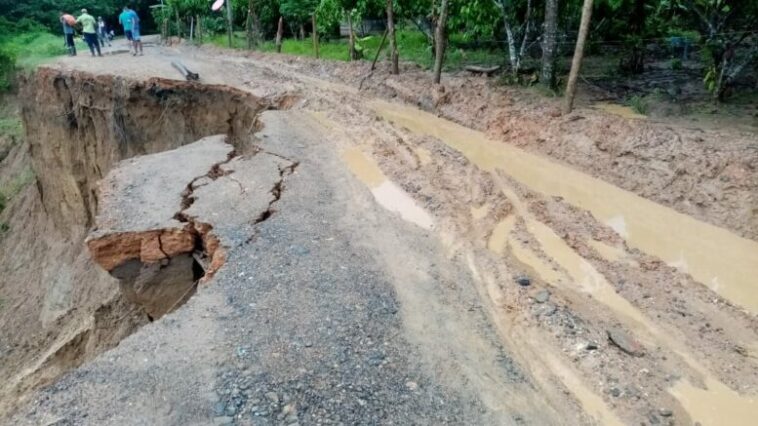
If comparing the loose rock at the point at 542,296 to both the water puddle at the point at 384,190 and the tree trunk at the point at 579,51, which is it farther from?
the tree trunk at the point at 579,51

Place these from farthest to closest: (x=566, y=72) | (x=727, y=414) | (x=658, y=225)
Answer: (x=566, y=72)
(x=658, y=225)
(x=727, y=414)

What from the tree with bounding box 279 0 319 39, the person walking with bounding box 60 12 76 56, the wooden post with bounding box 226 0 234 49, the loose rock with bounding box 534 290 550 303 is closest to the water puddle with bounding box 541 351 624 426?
the loose rock with bounding box 534 290 550 303

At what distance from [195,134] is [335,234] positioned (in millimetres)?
7675

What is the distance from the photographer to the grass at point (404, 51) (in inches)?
588

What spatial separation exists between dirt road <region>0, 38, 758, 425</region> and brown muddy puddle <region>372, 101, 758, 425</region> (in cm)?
3

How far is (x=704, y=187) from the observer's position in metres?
6.75

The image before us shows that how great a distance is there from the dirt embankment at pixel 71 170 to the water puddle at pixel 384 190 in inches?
86.2

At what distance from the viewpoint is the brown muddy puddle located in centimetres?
379

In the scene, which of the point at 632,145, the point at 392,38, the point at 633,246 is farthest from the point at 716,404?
the point at 392,38

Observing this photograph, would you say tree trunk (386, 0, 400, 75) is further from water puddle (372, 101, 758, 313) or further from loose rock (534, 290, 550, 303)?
loose rock (534, 290, 550, 303)

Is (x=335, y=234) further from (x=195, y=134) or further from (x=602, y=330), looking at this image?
(x=195, y=134)

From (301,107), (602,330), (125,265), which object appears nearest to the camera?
(602,330)

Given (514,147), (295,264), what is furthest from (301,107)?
(295,264)

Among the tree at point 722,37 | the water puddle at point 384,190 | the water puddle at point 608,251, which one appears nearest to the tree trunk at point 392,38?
the water puddle at point 384,190
